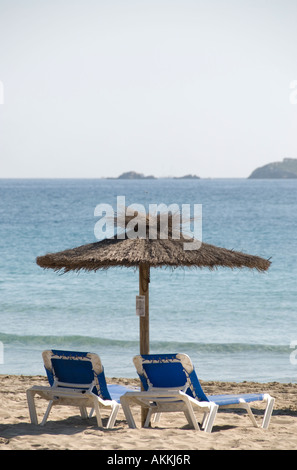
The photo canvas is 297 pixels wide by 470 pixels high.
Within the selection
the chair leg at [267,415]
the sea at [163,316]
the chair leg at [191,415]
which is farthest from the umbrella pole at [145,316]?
the chair leg at [267,415]

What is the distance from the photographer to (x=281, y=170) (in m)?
89.7

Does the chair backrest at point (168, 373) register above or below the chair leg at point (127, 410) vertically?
above

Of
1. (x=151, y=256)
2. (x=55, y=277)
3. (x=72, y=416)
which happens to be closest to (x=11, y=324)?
(x=55, y=277)

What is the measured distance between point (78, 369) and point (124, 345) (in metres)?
6.45

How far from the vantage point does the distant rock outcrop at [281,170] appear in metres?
88.2

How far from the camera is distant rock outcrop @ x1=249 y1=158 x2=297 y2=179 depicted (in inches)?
3472

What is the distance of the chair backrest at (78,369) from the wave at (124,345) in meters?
5.97

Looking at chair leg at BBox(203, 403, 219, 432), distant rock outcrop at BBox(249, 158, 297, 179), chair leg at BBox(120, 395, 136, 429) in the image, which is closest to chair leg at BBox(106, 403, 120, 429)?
chair leg at BBox(120, 395, 136, 429)

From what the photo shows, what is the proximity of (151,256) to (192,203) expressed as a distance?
46457 mm

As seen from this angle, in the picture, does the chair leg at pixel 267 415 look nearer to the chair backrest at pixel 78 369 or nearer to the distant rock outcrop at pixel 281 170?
the chair backrest at pixel 78 369

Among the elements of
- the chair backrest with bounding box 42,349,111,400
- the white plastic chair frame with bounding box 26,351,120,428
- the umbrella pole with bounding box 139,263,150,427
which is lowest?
the white plastic chair frame with bounding box 26,351,120,428

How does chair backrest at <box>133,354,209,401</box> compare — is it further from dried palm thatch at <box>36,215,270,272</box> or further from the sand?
dried palm thatch at <box>36,215,270,272</box>

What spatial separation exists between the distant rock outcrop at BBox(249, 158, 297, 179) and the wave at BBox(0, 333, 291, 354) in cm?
7660

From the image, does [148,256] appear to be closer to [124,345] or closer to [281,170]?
[124,345]
